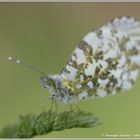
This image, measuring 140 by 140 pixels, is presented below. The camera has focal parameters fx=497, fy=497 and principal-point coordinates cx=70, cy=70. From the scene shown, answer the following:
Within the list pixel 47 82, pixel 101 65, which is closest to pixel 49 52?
pixel 47 82

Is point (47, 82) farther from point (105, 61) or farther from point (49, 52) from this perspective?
point (105, 61)

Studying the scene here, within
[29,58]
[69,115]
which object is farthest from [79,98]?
[29,58]

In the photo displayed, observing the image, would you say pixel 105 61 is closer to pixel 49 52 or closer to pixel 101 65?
pixel 101 65

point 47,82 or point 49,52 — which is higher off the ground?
point 49,52
